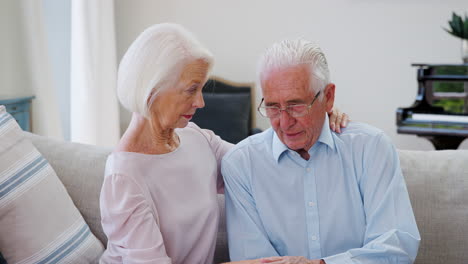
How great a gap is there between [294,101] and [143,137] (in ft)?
1.47

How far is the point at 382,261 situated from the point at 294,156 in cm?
41

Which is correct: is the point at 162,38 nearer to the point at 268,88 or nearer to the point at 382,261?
the point at 268,88

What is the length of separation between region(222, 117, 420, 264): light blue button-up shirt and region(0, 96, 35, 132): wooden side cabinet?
191 cm

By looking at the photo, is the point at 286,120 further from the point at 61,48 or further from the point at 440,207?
the point at 61,48

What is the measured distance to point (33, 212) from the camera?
1.76 metres

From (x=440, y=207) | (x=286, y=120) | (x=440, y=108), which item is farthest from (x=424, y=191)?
(x=440, y=108)

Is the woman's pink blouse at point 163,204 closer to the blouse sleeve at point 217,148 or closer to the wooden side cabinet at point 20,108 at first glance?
the blouse sleeve at point 217,148

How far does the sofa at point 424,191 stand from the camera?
6.43ft

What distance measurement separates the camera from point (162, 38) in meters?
1.62

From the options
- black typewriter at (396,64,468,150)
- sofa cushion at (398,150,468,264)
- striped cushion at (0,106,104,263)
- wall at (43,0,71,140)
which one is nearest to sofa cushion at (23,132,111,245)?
striped cushion at (0,106,104,263)

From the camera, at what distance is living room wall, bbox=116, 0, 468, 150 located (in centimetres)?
482

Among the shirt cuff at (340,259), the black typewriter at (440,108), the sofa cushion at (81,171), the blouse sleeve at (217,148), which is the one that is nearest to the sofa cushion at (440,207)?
the shirt cuff at (340,259)

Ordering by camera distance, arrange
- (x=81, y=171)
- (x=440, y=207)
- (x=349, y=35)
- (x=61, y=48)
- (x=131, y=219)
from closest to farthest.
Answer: (x=131, y=219)
(x=440, y=207)
(x=81, y=171)
(x=61, y=48)
(x=349, y=35)

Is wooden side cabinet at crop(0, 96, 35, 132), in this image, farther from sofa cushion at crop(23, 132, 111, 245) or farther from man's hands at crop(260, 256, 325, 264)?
man's hands at crop(260, 256, 325, 264)
